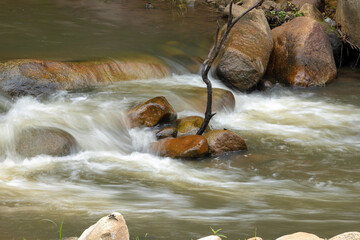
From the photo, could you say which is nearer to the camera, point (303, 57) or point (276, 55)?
point (303, 57)

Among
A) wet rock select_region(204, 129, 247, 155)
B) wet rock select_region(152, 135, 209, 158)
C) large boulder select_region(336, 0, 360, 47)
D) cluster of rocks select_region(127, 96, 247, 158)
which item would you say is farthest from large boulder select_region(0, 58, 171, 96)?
large boulder select_region(336, 0, 360, 47)

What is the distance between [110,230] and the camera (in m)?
2.80

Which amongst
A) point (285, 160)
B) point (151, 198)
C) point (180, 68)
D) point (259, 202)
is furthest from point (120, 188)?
point (180, 68)

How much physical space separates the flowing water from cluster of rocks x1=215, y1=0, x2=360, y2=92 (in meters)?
0.32

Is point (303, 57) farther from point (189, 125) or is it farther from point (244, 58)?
point (189, 125)

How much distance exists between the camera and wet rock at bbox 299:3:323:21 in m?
12.5

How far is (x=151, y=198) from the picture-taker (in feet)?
16.3

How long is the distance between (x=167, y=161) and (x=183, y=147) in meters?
0.28

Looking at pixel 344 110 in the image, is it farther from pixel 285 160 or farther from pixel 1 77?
pixel 1 77

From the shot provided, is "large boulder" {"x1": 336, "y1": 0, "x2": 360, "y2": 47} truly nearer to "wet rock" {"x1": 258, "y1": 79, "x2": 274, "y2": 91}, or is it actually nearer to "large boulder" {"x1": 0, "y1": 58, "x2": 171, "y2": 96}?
"wet rock" {"x1": 258, "y1": 79, "x2": 274, "y2": 91}

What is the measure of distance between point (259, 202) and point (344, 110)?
4.72 metres

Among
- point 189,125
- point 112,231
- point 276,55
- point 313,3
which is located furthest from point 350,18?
point 112,231

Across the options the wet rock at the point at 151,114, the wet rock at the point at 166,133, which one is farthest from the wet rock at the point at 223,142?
the wet rock at the point at 151,114

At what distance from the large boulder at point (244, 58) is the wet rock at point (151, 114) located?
104 inches
